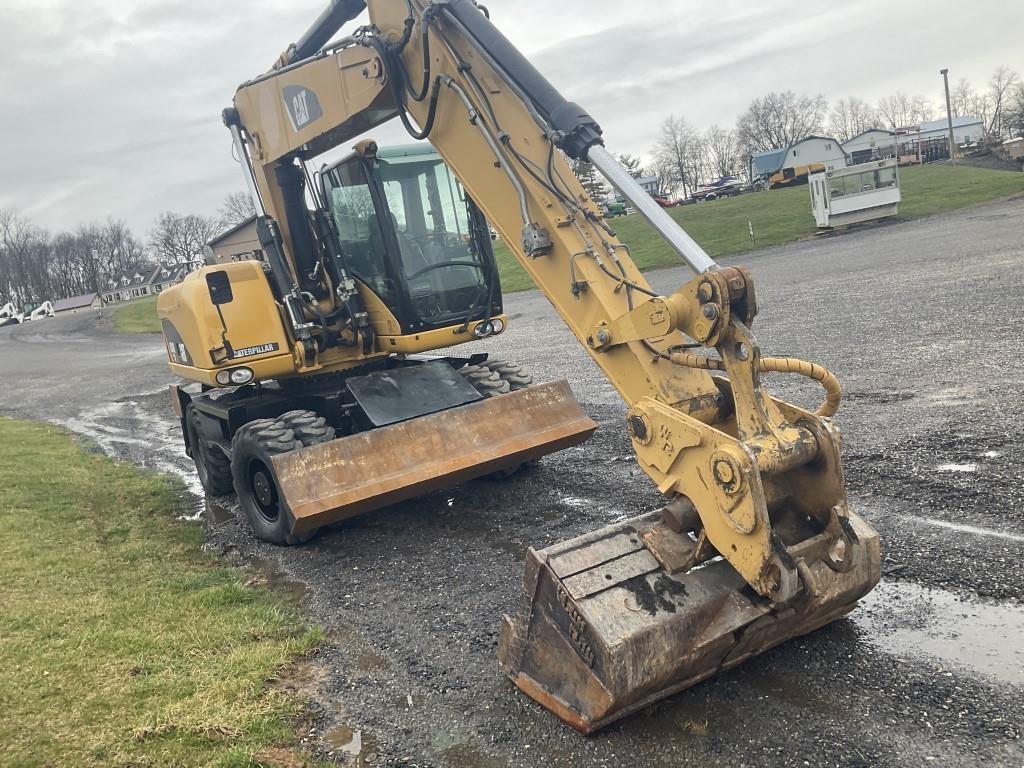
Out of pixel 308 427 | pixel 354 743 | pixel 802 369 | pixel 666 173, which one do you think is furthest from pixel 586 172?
pixel 666 173

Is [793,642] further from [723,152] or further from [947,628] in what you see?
[723,152]

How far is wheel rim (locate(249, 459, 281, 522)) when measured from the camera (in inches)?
256

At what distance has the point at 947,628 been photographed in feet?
12.3

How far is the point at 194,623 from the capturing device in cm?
496

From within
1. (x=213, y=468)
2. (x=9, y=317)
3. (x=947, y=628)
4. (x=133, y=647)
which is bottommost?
(x=947, y=628)

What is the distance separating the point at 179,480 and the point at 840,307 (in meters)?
10.8

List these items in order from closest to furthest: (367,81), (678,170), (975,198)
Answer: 1. (367,81)
2. (975,198)
3. (678,170)

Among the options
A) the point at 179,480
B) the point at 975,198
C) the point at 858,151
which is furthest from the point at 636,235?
the point at 858,151

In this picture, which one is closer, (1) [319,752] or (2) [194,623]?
(1) [319,752]

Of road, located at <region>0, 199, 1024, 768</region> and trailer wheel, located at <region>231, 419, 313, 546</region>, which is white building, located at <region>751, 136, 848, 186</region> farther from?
trailer wheel, located at <region>231, 419, 313, 546</region>

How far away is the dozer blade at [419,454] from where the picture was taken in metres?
5.77

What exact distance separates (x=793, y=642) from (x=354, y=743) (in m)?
2.10

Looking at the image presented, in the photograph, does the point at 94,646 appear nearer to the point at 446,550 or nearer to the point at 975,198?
the point at 446,550

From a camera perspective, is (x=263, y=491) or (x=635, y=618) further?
(x=263, y=491)
